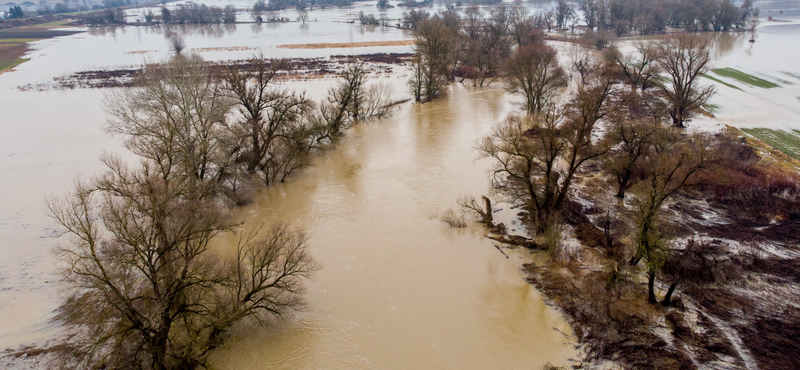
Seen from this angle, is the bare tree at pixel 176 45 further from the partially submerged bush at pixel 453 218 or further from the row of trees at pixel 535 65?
the partially submerged bush at pixel 453 218

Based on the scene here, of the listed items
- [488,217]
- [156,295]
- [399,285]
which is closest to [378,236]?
[399,285]

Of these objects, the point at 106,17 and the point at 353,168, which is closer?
the point at 353,168

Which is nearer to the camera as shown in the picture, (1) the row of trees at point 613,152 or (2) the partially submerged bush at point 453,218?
(1) the row of trees at point 613,152

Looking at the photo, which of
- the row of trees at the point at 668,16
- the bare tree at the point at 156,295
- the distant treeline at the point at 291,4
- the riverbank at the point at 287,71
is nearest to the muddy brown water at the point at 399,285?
the bare tree at the point at 156,295

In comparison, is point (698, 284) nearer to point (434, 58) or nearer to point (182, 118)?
point (182, 118)

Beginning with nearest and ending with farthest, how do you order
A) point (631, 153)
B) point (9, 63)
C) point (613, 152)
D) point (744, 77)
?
point (631, 153), point (613, 152), point (744, 77), point (9, 63)

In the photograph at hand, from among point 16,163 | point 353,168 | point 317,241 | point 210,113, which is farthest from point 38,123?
point 317,241

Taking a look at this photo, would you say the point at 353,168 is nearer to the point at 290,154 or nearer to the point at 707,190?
the point at 290,154
